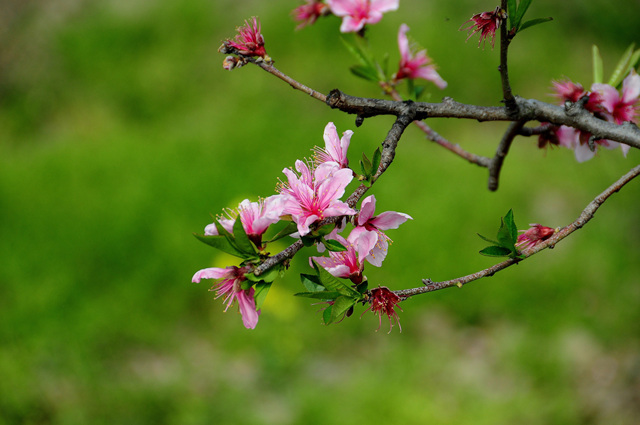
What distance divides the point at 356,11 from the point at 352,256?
31cm

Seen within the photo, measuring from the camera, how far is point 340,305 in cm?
61

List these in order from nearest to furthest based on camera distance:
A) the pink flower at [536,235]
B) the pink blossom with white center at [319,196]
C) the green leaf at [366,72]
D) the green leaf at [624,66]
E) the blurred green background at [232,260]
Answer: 1. the pink blossom with white center at [319,196]
2. the pink flower at [536,235]
3. the green leaf at [624,66]
4. the green leaf at [366,72]
5. the blurred green background at [232,260]

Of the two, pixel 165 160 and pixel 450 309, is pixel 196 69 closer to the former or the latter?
pixel 165 160

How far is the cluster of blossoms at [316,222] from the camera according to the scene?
22.5 inches

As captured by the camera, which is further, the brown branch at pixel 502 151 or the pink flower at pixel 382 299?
the brown branch at pixel 502 151

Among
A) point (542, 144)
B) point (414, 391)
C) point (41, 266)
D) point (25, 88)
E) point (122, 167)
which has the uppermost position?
point (25, 88)

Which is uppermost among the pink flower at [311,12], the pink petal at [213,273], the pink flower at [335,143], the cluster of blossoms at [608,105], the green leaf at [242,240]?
the pink flower at [311,12]

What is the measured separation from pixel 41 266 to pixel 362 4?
2.38 m

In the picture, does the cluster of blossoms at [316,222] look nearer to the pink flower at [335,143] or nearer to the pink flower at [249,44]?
the pink flower at [335,143]

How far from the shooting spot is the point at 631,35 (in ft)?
→ 12.1

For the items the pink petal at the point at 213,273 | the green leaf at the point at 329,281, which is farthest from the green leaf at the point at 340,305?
the pink petal at the point at 213,273

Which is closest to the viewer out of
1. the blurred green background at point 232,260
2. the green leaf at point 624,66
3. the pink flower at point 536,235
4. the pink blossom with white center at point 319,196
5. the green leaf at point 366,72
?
the pink blossom with white center at point 319,196

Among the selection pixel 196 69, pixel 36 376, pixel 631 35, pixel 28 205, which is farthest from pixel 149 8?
pixel 631 35

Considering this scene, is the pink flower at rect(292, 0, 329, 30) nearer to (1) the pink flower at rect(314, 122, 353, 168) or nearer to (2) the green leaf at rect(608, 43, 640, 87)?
(1) the pink flower at rect(314, 122, 353, 168)
